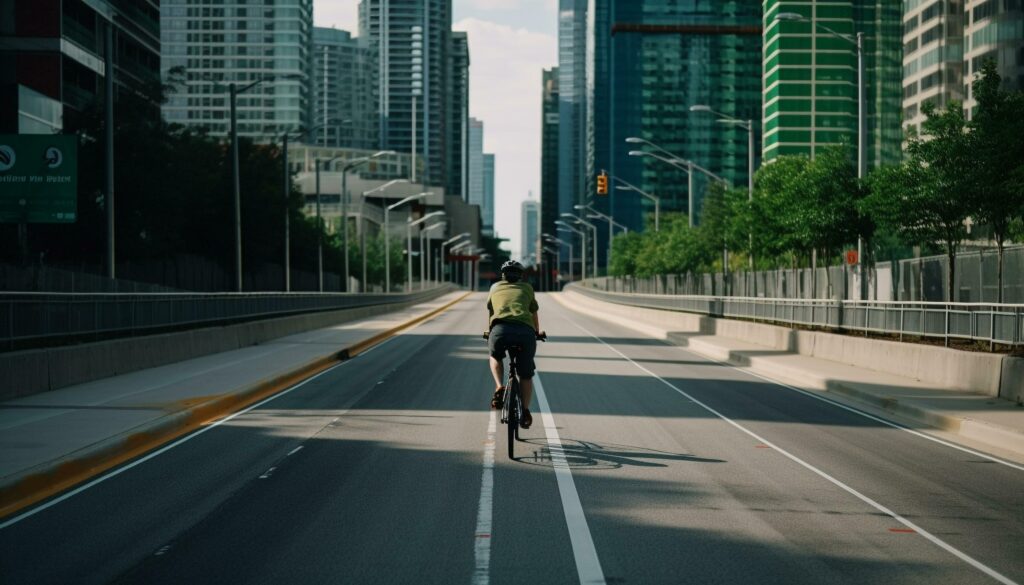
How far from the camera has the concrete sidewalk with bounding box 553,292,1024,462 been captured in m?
14.4

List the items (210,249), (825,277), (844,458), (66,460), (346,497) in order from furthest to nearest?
(210,249)
(825,277)
(844,458)
(66,460)
(346,497)

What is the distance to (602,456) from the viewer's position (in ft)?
40.9

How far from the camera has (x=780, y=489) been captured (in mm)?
10586

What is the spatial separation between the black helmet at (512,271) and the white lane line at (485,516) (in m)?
1.90

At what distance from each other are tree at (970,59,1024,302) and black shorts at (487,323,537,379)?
15.8 m

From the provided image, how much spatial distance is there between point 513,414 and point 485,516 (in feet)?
10.4

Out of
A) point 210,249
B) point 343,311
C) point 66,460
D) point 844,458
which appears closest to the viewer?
point 66,460

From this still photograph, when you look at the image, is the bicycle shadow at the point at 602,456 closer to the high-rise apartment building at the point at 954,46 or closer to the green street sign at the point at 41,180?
the green street sign at the point at 41,180

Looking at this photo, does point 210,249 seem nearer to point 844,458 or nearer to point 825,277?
point 825,277

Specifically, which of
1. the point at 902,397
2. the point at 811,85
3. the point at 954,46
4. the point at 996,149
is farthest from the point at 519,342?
the point at 811,85

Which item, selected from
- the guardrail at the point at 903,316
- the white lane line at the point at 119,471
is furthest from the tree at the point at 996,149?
the white lane line at the point at 119,471

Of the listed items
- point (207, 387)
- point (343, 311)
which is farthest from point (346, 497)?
point (343, 311)

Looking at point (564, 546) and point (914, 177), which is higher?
point (914, 177)

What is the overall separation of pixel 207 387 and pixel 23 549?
11.3 metres
